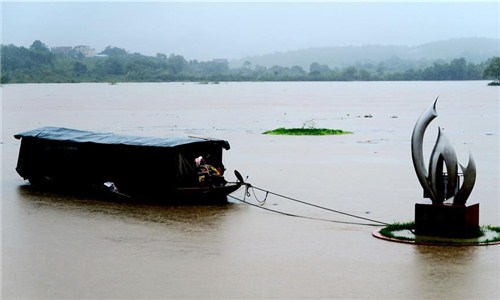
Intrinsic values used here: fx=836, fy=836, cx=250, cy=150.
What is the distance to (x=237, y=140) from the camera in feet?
171

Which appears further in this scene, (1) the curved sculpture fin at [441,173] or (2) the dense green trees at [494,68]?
(2) the dense green trees at [494,68]

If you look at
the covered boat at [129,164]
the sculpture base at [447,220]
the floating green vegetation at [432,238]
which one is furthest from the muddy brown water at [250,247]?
the sculpture base at [447,220]

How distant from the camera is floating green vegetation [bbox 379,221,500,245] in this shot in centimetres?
1956

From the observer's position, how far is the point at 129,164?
27.0m

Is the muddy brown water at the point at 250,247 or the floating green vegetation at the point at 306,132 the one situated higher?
the floating green vegetation at the point at 306,132

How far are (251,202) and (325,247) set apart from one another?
710 cm

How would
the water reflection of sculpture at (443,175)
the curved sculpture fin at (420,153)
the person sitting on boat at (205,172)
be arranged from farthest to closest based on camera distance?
the person sitting on boat at (205,172), the curved sculpture fin at (420,153), the water reflection of sculpture at (443,175)

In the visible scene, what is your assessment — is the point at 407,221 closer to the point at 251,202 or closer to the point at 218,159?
the point at 251,202

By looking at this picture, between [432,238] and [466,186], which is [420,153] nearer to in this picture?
[466,186]

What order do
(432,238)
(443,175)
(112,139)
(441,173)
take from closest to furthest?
(432,238) < (441,173) < (443,175) < (112,139)

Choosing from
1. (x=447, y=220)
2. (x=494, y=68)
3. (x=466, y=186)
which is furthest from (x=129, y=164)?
(x=494, y=68)

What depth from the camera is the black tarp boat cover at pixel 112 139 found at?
88.0 feet

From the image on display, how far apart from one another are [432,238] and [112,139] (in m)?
12.6

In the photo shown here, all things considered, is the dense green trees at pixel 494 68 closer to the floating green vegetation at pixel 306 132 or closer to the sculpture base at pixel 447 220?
the floating green vegetation at pixel 306 132
